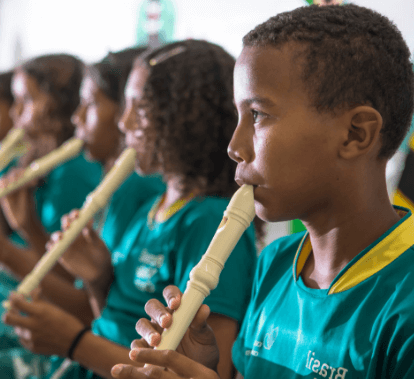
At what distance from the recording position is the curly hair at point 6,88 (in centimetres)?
194

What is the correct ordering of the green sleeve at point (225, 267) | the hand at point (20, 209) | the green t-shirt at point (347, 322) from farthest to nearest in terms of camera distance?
the hand at point (20, 209) → the green sleeve at point (225, 267) → the green t-shirt at point (347, 322)

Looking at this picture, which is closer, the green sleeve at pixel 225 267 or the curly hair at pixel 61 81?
the green sleeve at pixel 225 267

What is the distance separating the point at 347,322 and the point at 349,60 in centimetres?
26

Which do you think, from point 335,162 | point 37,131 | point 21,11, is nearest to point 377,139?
point 335,162

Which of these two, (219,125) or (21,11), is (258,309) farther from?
(21,11)

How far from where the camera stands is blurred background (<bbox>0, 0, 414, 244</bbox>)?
2.70 feet

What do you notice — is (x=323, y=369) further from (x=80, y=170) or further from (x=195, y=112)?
(x=80, y=170)

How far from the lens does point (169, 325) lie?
1.60 ft

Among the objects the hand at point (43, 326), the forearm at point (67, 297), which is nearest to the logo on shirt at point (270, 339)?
the hand at point (43, 326)

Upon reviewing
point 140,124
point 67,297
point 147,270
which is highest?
point 140,124

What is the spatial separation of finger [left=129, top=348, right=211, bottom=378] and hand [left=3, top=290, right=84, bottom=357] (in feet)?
1.46

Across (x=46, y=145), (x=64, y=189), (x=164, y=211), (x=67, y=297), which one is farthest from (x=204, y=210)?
(x=46, y=145)

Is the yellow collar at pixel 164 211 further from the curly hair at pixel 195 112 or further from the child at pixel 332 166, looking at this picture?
the child at pixel 332 166

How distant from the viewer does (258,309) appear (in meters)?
0.58
